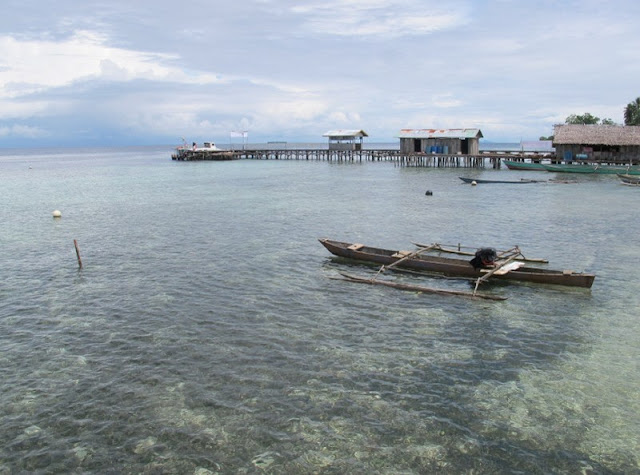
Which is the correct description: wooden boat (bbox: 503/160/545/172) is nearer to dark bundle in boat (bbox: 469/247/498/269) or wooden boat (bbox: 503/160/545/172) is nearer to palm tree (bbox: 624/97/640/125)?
palm tree (bbox: 624/97/640/125)

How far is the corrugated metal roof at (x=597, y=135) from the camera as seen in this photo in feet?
202

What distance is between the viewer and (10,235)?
95.0ft

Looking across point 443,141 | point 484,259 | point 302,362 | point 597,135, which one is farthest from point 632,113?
point 302,362

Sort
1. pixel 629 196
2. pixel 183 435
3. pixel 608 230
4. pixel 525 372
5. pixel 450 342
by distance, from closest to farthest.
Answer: pixel 183 435
pixel 525 372
pixel 450 342
pixel 608 230
pixel 629 196

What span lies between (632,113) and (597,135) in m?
25.5

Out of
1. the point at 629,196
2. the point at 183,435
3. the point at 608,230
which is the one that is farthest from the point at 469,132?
the point at 183,435

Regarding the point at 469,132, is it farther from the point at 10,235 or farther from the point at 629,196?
the point at 10,235

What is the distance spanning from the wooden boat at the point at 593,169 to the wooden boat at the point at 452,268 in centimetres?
4809

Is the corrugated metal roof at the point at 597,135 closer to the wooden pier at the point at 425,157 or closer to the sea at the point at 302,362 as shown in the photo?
the wooden pier at the point at 425,157

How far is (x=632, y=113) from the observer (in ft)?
269

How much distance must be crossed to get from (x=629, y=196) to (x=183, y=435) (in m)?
44.7

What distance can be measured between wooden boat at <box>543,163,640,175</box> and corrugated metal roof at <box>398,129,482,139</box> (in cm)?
1268

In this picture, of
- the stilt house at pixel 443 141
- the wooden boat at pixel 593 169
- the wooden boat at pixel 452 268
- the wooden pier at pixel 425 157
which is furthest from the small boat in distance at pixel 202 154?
the wooden boat at pixel 452 268

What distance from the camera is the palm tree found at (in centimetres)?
8044
